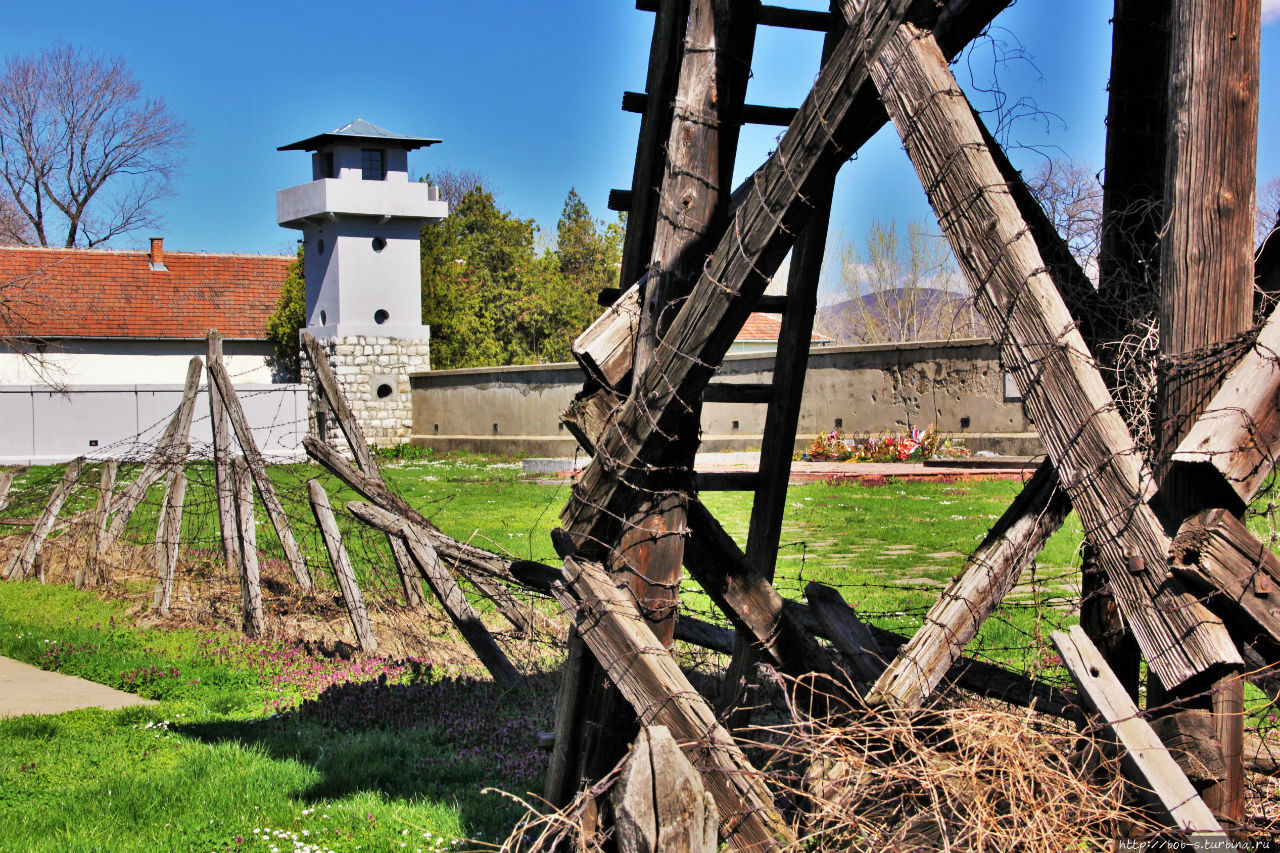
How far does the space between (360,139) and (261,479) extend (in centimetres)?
2637

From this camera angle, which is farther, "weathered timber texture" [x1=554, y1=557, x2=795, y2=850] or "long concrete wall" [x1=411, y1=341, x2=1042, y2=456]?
"long concrete wall" [x1=411, y1=341, x2=1042, y2=456]

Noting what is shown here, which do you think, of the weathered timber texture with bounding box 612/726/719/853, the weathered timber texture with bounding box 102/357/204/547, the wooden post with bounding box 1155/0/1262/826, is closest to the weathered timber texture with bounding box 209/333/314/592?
the weathered timber texture with bounding box 102/357/204/547

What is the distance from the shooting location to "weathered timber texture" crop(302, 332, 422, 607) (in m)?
8.31

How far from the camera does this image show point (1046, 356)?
274 centimetres

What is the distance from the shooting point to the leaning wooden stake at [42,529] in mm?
11207

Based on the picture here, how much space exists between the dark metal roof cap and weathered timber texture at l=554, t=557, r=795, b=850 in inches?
1237

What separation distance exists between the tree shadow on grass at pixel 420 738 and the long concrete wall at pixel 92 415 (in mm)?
24755

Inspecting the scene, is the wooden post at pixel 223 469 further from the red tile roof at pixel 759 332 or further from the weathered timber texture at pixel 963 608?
the red tile roof at pixel 759 332

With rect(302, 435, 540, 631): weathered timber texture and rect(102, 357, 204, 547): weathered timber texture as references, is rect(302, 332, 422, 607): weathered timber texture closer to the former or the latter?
rect(302, 435, 540, 631): weathered timber texture

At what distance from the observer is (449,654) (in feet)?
25.0

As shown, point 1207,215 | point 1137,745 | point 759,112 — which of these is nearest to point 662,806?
point 1137,745

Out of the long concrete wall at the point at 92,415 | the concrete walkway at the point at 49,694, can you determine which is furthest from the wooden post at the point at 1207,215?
the long concrete wall at the point at 92,415

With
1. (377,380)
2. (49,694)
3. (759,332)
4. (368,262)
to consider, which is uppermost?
(368,262)

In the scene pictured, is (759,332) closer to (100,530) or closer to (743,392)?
(100,530)
